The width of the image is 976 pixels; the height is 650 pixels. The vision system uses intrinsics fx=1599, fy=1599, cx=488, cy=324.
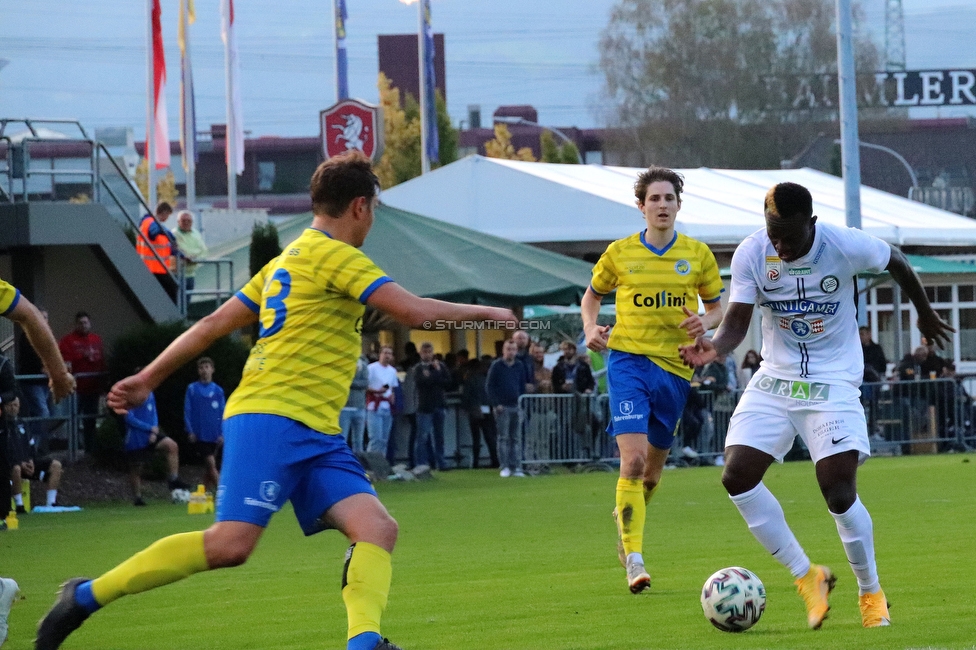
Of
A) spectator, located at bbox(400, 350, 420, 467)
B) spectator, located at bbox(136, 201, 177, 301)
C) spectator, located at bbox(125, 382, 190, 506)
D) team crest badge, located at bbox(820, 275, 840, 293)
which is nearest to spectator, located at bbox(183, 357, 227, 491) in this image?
spectator, located at bbox(125, 382, 190, 506)

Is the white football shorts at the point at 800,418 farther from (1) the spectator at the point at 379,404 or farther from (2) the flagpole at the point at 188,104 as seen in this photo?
(2) the flagpole at the point at 188,104

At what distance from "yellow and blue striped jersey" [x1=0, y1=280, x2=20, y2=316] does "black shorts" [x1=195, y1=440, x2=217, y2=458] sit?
1330 centimetres

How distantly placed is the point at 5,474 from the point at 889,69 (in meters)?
67.3

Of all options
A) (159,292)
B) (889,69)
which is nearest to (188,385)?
(159,292)

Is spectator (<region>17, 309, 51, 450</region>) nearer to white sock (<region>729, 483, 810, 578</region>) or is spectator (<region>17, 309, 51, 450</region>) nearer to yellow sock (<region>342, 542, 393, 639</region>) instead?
white sock (<region>729, 483, 810, 578</region>)

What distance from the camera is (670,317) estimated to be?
10.1m

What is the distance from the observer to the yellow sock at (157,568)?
20.1 feet

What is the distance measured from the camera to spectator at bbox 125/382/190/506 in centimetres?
1986

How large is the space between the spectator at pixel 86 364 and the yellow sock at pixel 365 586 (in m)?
15.8

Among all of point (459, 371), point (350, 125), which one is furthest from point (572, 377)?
point (350, 125)

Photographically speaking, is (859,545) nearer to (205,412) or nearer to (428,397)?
(205,412)

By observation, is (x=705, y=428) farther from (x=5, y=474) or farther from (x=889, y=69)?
(x=889, y=69)

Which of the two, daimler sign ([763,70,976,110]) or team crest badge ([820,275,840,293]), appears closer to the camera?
team crest badge ([820,275,840,293])

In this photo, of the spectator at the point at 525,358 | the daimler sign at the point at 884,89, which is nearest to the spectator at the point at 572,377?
the spectator at the point at 525,358
